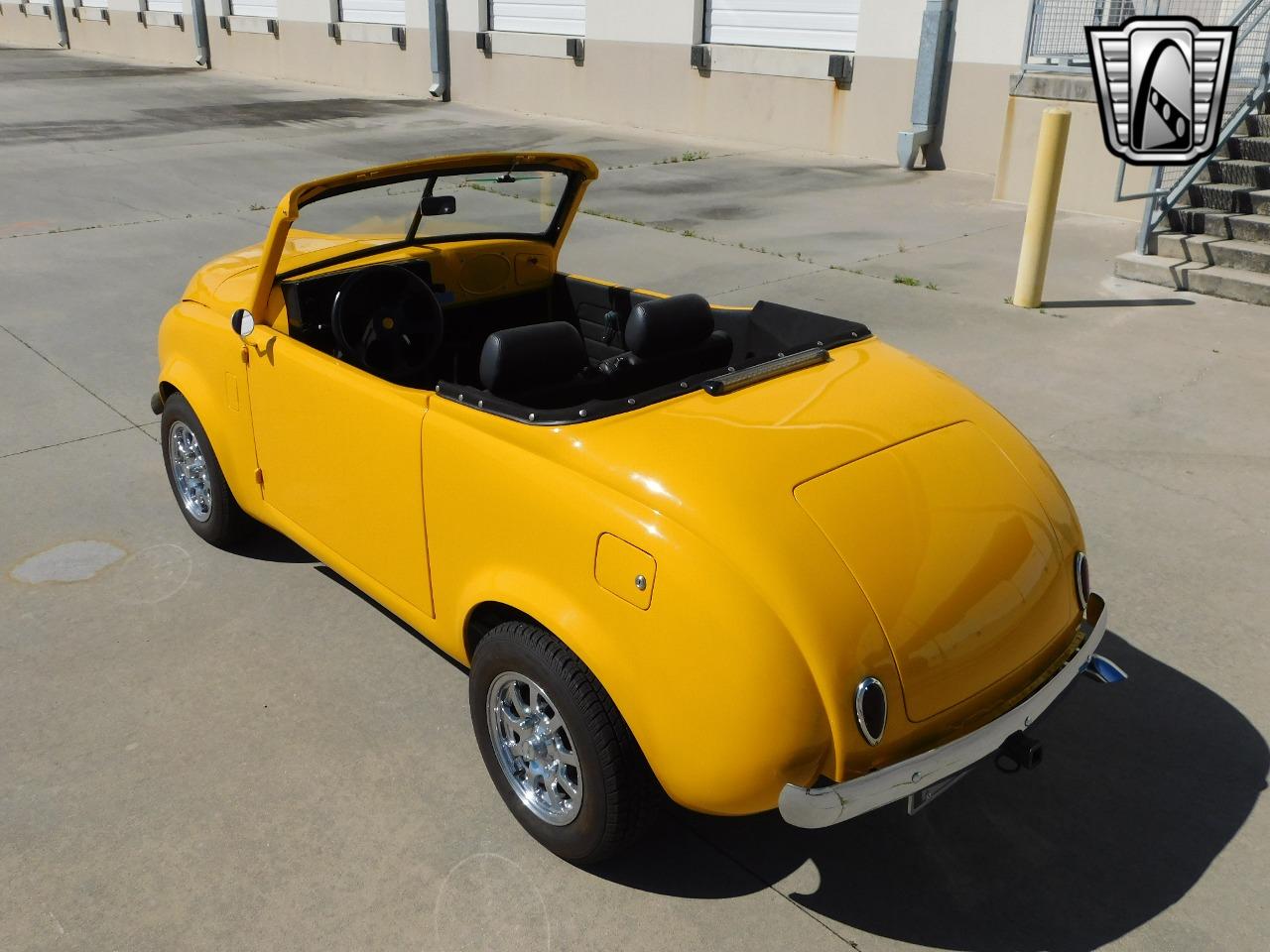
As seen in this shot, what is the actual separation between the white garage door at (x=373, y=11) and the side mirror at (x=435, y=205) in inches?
804

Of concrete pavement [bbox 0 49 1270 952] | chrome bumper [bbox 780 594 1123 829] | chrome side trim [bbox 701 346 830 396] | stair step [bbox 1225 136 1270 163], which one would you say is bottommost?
concrete pavement [bbox 0 49 1270 952]

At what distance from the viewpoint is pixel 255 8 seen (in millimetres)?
27547

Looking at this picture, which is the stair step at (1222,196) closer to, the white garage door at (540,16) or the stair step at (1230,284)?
the stair step at (1230,284)

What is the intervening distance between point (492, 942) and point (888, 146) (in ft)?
45.8

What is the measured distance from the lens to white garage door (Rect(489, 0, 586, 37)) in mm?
19219

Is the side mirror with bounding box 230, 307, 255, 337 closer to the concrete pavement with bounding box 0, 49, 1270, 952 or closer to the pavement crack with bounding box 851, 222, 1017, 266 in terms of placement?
the concrete pavement with bounding box 0, 49, 1270, 952

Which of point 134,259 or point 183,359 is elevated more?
point 183,359

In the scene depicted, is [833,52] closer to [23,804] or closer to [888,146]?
[888,146]

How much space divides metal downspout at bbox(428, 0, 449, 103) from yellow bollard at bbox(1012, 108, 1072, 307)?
52.6 ft

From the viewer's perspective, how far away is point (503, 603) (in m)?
3.11

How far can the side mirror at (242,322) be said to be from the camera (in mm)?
3906

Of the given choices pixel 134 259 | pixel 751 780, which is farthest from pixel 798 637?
pixel 134 259

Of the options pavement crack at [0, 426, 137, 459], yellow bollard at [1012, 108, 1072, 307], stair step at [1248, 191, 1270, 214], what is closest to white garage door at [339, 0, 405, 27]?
yellow bollard at [1012, 108, 1072, 307]

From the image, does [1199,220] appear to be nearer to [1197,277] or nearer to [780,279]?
[1197,277]
